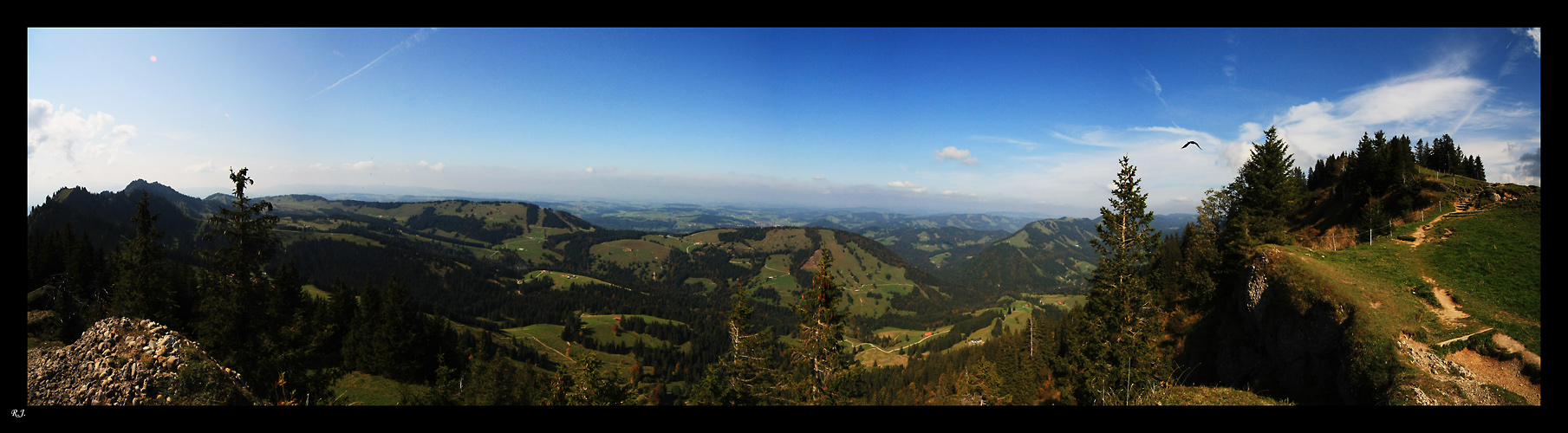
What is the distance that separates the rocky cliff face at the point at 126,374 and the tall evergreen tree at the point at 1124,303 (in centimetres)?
2460

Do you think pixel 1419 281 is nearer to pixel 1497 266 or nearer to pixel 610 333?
pixel 1497 266

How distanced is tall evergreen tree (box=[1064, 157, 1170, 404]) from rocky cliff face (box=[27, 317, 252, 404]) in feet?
80.7

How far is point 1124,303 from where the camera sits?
54.1 feet

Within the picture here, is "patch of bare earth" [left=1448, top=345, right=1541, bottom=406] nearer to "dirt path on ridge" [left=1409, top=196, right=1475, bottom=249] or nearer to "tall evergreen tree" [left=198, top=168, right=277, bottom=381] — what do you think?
"dirt path on ridge" [left=1409, top=196, right=1475, bottom=249]

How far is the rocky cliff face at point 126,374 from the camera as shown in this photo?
954 cm

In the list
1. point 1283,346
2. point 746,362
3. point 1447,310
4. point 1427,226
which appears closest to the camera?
point 1447,310

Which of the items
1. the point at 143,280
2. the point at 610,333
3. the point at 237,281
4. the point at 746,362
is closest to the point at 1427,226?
the point at 746,362

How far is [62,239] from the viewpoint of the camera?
99.8 ft

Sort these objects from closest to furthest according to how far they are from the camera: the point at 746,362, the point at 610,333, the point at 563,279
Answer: the point at 746,362
the point at 610,333
the point at 563,279

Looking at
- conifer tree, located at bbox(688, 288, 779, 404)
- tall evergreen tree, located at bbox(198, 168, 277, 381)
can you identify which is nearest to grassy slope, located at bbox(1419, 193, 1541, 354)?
conifer tree, located at bbox(688, 288, 779, 404)

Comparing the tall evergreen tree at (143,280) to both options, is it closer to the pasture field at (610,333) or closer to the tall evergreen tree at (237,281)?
the tall evergreen tree at (237,281)

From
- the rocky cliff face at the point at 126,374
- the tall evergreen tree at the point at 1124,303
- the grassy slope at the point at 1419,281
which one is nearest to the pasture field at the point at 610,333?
the rocky cliff face at the point at 126,374

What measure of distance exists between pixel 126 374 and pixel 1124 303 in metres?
28.4
